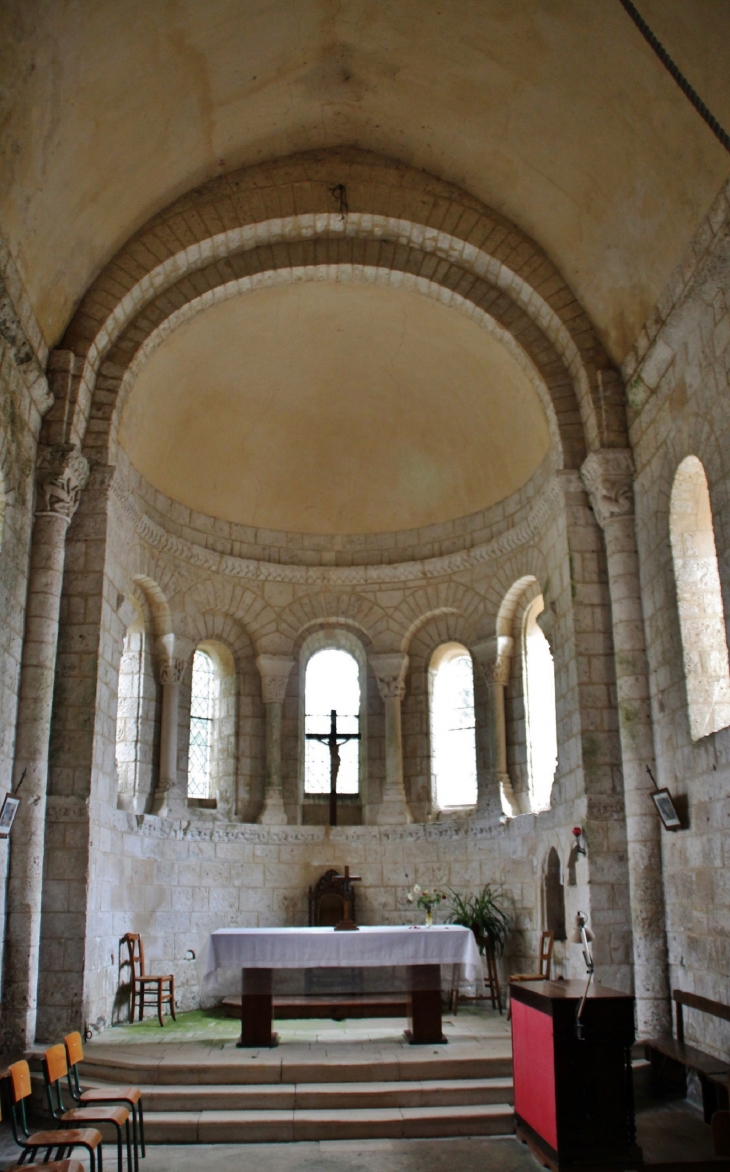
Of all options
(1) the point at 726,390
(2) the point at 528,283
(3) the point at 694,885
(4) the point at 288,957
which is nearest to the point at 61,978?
(4) the point at 288,957

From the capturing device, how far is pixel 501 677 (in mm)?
13008

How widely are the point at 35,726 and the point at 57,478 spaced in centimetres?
243

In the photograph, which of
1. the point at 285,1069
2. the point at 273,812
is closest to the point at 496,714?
the point at 273,812

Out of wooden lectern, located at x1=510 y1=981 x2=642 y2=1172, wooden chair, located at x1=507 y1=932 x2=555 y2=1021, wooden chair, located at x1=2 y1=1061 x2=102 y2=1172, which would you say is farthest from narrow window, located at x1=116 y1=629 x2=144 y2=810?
wooden lectern, located at x1=510 y1=981 x2=642 y2=1172

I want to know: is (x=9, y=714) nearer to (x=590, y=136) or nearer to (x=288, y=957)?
(x=288, y=957)

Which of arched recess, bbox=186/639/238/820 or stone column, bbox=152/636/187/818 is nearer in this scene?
stone column, bbox=152/636/187/818

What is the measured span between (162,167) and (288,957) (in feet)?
26.4

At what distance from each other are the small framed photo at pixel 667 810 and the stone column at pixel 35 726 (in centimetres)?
553

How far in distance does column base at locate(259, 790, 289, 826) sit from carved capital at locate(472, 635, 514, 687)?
321 cm

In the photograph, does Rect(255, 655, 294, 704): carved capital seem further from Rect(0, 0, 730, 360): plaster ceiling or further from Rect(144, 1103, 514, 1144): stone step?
Rect(144, 1103, 514, 1144): stone step

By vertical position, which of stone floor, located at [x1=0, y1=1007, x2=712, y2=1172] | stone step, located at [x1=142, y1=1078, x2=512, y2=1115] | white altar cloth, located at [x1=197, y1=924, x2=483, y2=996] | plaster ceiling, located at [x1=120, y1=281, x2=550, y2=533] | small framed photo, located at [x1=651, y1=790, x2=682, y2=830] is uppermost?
plaster ceiling, located at [x1=120, y1=281, x2=550, y2=533]

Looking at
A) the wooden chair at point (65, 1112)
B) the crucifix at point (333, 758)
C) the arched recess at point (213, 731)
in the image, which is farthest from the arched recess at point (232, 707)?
the wooden chair at point (65, 1112)

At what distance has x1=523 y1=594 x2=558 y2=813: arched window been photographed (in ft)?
40.8

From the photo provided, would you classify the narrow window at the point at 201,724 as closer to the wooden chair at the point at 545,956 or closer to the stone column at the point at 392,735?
the stone column at the point at 392,735
